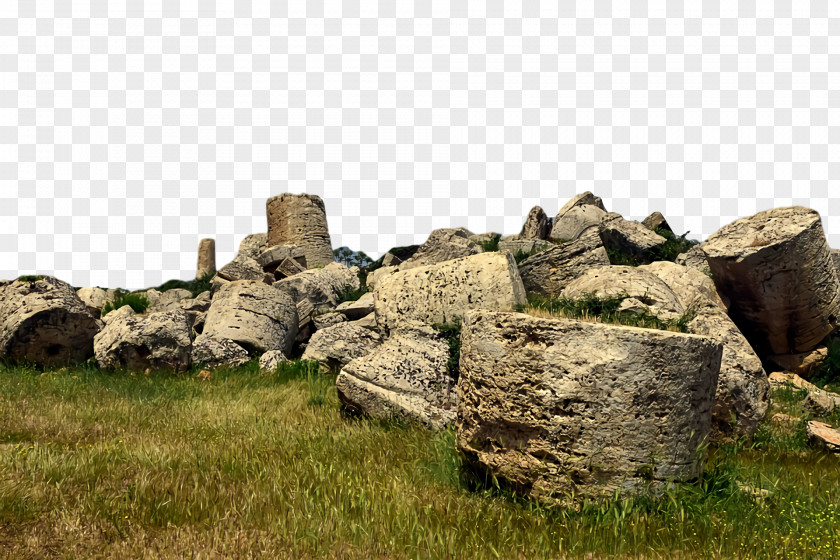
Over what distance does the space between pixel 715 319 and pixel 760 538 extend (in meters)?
3.97

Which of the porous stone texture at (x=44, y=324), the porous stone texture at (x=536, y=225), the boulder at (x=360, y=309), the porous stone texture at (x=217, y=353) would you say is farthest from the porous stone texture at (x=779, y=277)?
the porous stone texture at (x=44, y=324)

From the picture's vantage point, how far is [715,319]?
24.0ft

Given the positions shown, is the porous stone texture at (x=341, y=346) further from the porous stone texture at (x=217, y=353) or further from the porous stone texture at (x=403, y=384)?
the porous stone texture at (x=403, y=384)

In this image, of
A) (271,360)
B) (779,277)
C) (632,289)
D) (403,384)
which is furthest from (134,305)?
(779,277)

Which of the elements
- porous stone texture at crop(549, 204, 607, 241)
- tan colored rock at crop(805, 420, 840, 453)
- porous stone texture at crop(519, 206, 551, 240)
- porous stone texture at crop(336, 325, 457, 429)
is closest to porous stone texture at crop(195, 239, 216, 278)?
porous stone texture at crop(519, 206, 551, 240)

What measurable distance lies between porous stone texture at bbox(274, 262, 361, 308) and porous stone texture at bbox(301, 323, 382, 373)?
4.36 m

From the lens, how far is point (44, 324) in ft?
33.8

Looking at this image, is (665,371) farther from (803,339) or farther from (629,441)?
(803,339)

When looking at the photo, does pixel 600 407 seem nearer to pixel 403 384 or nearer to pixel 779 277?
pixel 403 384

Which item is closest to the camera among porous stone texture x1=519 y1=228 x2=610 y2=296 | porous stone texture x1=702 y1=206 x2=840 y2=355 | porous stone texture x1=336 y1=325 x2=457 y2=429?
porous stone texture x1=336 y1=325 x2=457 y2=429

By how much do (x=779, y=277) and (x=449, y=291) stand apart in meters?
4.69

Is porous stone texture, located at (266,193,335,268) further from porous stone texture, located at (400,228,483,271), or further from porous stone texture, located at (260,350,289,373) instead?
porous stone texture, located at (260,350,289,373)

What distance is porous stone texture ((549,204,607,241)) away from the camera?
1822cm

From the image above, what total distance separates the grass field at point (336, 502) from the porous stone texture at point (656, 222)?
11.9 metres
